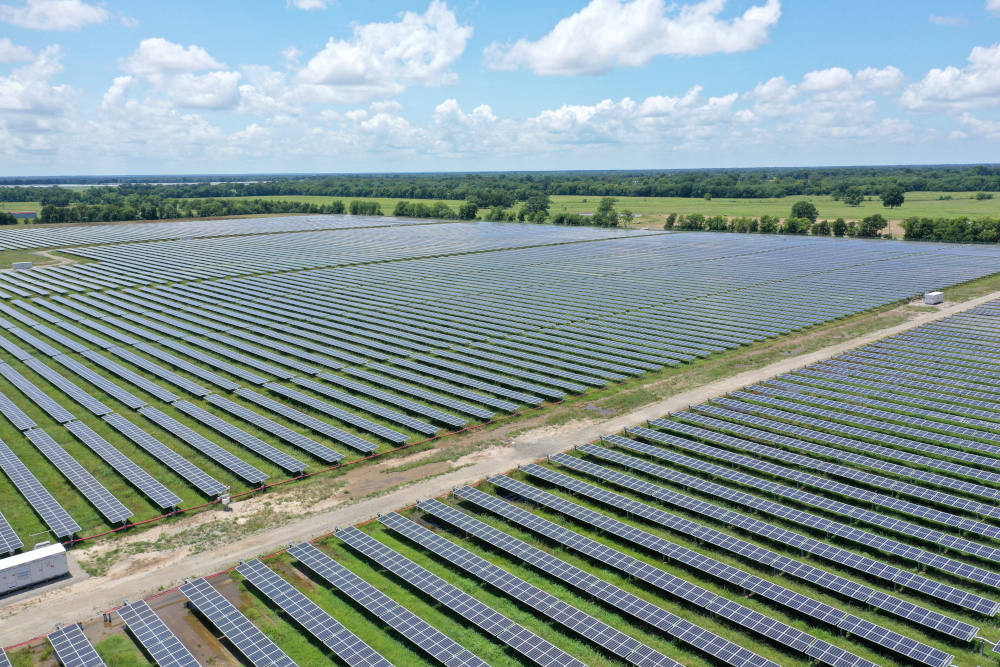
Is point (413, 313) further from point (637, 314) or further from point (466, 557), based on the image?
point (466, 557)

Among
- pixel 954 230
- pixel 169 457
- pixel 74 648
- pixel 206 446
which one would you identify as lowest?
pixel 74 648

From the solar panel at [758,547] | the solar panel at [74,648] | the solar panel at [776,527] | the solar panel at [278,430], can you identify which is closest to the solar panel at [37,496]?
the solar panel at [74,648]

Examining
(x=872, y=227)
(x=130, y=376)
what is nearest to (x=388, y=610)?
(x=130, y=376)

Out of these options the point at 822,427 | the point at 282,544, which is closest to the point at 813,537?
the point at 822,427

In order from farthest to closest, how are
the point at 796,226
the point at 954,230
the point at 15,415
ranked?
the point at 796,226, the point at 954,230, the point at 15,415

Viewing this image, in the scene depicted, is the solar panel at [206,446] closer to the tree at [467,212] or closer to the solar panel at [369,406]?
the solar panel at [369,406]

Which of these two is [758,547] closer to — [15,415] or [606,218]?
[15,415]
